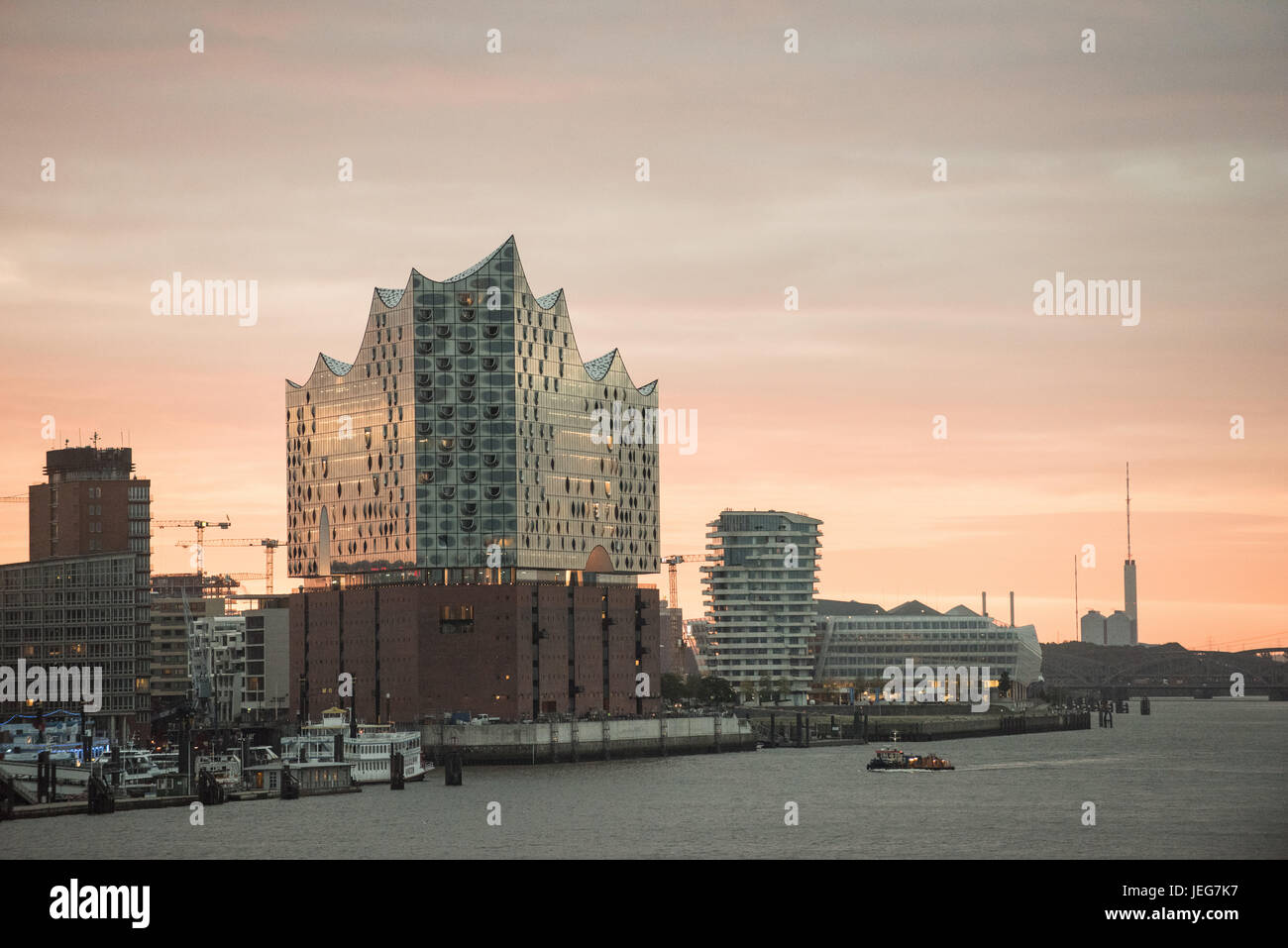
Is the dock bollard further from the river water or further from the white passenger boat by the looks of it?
the white passenger boat

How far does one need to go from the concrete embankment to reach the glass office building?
68.3 feet

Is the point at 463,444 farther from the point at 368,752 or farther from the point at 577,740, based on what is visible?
the point at 368,752

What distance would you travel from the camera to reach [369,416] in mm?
184250

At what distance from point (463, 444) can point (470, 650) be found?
72.5 feet

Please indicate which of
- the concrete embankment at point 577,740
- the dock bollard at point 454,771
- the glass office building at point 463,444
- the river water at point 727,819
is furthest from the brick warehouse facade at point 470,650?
the dock bollard at point 454,771

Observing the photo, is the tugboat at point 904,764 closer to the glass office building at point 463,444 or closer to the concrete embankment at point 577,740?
the concrete embankment at point 577,740

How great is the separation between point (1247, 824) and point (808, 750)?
9864cm

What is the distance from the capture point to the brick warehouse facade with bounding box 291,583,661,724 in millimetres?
175125

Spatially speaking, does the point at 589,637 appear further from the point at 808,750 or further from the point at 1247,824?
the point at 1247,824

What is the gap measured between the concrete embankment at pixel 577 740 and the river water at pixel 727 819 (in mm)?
5182

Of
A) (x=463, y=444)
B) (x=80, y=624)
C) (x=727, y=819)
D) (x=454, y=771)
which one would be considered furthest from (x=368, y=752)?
(x=80, y=624)
